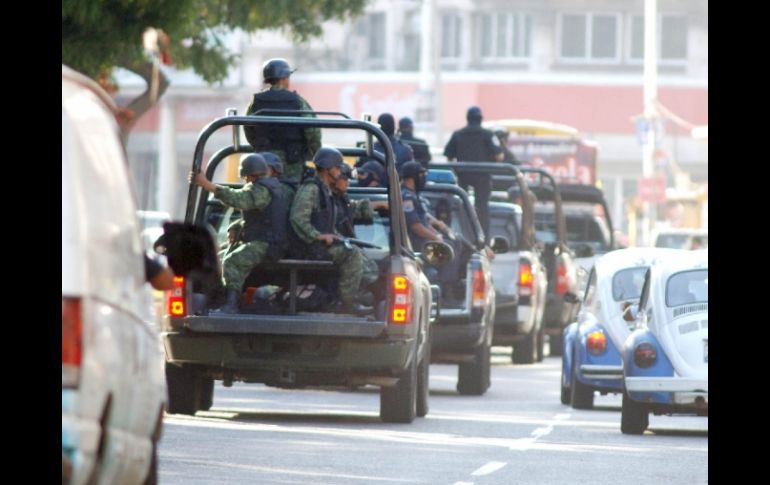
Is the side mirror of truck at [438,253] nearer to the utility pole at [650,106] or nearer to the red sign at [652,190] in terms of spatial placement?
the red sign at [652,190]

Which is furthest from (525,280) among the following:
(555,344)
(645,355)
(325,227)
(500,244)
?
(325,227)

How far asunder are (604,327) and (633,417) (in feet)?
7.00

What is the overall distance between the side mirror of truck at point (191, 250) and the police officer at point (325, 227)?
8379 millimetres

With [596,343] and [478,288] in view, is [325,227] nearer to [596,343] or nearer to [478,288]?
[596,343]

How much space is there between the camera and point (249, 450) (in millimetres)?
15344

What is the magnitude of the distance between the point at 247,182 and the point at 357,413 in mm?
2683

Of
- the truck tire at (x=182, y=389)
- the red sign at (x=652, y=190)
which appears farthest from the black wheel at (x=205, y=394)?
the red sign at (x=652, y=190)

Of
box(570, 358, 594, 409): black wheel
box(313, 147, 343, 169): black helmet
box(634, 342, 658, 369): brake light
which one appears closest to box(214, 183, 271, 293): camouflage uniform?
box(313, 147, 343, 169): black helmet

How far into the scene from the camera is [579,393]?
20641mm

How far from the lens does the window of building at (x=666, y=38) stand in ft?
229
